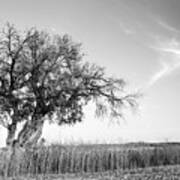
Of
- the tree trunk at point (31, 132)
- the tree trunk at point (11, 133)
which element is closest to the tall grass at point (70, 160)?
the tree trunk at point (31, 132)

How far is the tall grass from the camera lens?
38.3 feet

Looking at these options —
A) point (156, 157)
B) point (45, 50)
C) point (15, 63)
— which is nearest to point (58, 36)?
point (45, 50)

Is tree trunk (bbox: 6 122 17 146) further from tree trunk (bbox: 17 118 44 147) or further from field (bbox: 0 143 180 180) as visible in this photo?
field (bbox: 0 143 180 180)

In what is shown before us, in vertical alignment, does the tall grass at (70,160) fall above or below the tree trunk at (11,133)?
below

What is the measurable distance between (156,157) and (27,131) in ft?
32.0

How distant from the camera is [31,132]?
61.2ft

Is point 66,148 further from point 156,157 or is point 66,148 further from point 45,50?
point 45,50

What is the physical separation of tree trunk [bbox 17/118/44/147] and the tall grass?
6.42m

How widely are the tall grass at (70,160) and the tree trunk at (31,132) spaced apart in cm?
642

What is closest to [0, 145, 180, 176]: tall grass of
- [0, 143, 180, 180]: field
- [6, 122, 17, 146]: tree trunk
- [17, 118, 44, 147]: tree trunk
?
[0, 143, 180, 180]: field

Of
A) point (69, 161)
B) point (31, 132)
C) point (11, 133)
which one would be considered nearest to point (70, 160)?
point (69, 161)

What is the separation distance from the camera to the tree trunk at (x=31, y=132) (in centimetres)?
1847

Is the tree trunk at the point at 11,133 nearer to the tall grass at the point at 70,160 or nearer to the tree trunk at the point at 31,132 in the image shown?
the tree trunk at the point at 31,132

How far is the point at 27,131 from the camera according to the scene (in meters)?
18.6
